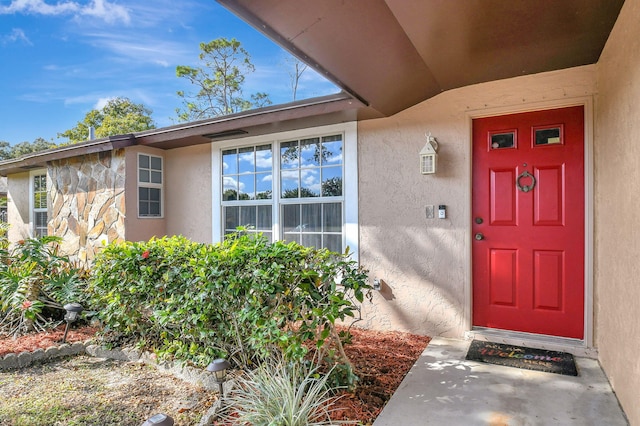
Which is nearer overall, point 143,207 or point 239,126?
point 239,126

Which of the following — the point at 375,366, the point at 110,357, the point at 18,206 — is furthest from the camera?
the point at 18,206

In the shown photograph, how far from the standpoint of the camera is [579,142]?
10.9 ft

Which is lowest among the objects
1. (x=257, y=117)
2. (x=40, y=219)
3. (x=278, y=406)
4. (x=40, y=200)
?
(x=278, y=406)

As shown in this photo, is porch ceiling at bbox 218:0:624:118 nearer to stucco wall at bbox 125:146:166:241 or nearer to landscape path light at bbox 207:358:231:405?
landscape path light at bbox 207:358:231:405

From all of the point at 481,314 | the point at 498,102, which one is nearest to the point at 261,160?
the point at 498,102

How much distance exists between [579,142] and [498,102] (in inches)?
32.0

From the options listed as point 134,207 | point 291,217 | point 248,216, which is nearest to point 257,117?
point 291,217

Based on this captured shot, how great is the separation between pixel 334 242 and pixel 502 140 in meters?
2.25

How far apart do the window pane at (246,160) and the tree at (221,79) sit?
13600mm

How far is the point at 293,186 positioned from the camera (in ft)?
16.5

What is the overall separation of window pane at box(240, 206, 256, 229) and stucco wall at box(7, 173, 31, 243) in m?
6.22

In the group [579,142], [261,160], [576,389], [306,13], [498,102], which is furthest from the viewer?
[261,160]

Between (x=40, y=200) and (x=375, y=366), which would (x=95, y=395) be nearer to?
(x=375, y=366)

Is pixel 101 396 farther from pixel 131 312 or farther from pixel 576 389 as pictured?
pixel 576 389
